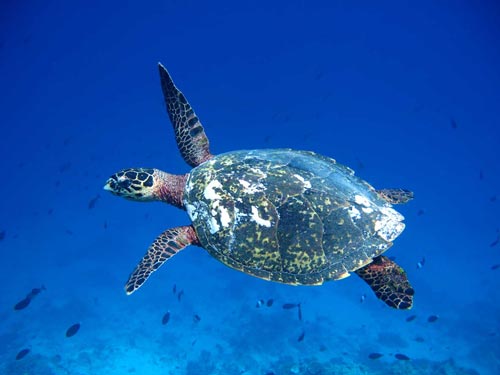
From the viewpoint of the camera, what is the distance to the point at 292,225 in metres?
3.78

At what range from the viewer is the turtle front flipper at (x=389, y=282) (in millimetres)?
3725

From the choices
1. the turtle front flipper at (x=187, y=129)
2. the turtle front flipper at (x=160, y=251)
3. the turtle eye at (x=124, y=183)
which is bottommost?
the turtle front flipper at (x=160, y=251)

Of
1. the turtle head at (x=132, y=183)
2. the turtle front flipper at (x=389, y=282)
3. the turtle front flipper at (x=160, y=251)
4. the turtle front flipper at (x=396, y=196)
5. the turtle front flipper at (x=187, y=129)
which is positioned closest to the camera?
the turtle front flipper at (x=389, y=282)

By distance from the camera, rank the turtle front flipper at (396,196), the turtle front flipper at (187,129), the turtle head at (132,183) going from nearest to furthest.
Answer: the turtle front flipper at (396,196) → the turtle head at (132,183) → the turtle front flipper at (187,129)

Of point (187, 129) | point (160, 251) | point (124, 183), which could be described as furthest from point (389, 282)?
point (124, 183)

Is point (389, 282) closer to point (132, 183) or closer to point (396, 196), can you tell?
point (396, 196)

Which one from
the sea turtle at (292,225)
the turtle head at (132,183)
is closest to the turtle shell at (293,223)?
the sea turtle at (292,225)

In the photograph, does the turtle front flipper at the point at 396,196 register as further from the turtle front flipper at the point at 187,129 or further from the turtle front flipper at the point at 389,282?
the turtle front flipper at the point at 187,129

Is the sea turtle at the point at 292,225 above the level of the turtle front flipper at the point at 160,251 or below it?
above

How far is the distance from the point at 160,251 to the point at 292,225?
188 centimetres

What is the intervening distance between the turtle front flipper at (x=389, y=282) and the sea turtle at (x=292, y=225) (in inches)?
0.4

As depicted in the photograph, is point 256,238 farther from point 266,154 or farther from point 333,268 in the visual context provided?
point 266,154

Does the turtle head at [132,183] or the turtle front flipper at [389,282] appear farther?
the turtle head at [132,183]

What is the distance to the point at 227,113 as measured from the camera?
56906 mm
